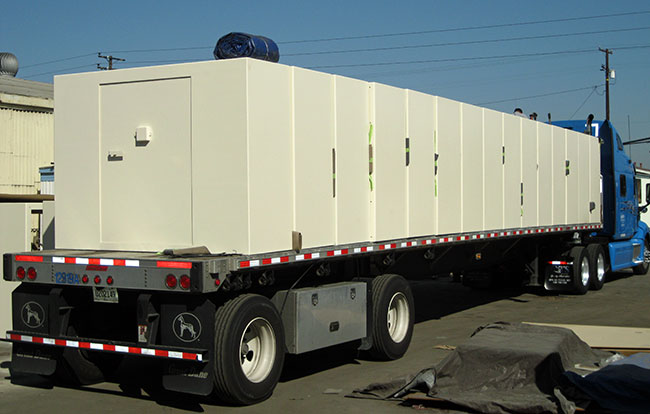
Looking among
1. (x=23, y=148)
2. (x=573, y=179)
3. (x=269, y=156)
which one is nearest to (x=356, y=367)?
(x=269, y=156)

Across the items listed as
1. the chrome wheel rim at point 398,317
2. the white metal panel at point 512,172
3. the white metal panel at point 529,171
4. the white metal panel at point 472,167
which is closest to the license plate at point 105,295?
the chrome wheel rim at point 398,317

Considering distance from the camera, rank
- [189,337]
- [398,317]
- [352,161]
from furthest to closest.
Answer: [398,317] < [352,161] < [189,337]

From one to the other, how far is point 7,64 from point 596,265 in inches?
1142

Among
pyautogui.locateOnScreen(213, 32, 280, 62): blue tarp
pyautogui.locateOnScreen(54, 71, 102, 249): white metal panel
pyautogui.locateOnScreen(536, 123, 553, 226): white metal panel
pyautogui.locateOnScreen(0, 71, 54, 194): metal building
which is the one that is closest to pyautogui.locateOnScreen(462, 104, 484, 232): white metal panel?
pyautogui.locateOnScreen(536, 123, 553, 226): white metal panel

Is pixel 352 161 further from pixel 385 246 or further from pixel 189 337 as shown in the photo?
pixel 189 337

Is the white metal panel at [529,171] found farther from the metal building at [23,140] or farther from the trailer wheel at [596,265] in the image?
the metal building at [23,140]

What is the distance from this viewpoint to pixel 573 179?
17.0 meters

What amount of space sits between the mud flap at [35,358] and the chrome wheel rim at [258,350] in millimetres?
2061

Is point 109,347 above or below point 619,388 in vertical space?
above

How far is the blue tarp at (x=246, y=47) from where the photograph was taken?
8.16m

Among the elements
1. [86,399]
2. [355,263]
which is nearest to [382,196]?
[355,263]

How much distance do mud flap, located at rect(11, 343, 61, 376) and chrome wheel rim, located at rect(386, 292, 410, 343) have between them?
4107mm

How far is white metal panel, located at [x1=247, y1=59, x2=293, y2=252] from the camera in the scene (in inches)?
298

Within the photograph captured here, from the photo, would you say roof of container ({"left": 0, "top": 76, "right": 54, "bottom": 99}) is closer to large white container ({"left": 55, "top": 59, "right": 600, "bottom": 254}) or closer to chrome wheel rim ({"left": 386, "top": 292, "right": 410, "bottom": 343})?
large white container ({"left": 55, "top": 59, "right": 600, "bottom": 254})
